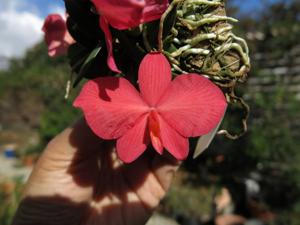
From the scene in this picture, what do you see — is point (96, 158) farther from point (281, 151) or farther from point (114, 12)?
point (281, 151)

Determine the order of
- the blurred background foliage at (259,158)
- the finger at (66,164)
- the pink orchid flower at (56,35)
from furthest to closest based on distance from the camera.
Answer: the blurred background foliage at (259,158) → the finger at (66,164) → the pink orchid flower at (56,35)

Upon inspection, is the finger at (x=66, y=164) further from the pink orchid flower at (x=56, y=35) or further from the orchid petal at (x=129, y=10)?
the orchid petal at (x=129, y=10)

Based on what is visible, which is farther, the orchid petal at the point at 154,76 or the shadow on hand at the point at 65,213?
the shadow on hand at the point at 65,213

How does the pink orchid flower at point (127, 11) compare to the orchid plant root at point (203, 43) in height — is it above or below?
above

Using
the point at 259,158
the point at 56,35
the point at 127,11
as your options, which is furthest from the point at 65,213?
the point at 259,158

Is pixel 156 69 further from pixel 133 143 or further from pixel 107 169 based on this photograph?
pixel 107 169

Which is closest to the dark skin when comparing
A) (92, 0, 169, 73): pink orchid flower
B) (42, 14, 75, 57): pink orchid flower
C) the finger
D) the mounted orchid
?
the finger

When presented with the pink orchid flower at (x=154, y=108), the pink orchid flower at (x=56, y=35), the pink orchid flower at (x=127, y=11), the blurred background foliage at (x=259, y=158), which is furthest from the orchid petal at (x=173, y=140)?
the blurred background foliage at (x=259, y=158)

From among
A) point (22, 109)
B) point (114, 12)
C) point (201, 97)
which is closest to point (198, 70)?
point (201, 97)
